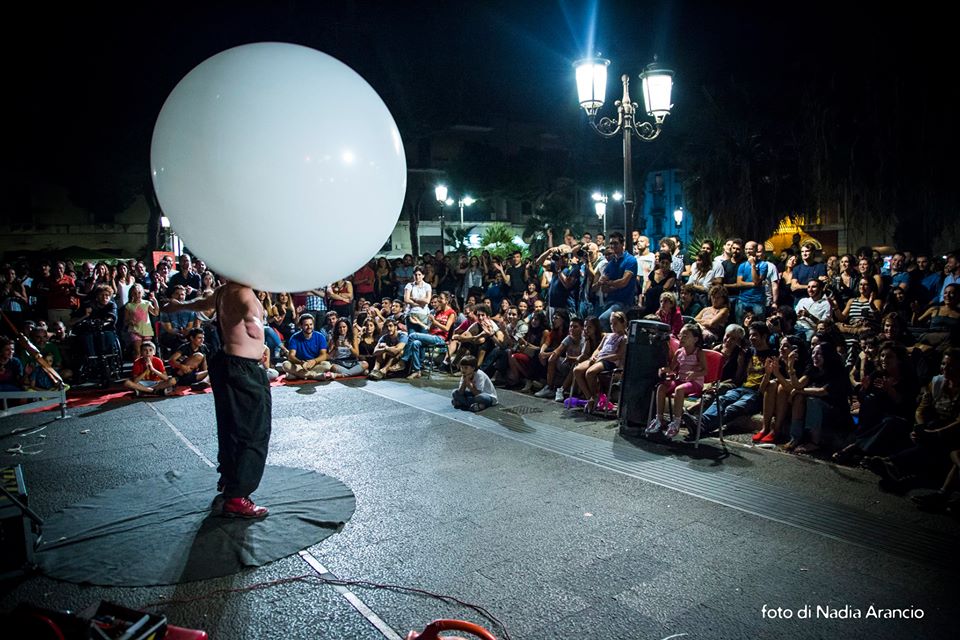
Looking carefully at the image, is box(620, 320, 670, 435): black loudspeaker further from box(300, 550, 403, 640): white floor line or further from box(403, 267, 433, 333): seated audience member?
box(403, 267, 433, 333): seated audience member

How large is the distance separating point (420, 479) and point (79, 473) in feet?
9.97

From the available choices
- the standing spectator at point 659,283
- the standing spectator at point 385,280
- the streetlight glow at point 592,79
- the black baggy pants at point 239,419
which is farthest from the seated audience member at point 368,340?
the black baggy pants at point 239,419

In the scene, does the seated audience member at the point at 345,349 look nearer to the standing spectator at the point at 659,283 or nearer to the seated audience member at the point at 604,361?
the seated audience member at the point at 604,361

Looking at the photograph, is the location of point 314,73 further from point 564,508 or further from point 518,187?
point 518,187

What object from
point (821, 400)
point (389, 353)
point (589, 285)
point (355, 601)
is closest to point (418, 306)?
point (389, 353)

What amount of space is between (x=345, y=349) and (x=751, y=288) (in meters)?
6.61

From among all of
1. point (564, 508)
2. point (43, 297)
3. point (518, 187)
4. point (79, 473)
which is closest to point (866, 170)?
point (564, 508)

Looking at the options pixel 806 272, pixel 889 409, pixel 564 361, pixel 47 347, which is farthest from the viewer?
pixel 47 347

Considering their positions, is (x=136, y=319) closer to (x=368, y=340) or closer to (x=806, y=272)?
(x=368, y=340)

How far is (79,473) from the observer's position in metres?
5.45

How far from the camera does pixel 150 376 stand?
909cm

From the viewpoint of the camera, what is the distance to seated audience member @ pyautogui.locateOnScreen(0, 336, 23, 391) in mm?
8211

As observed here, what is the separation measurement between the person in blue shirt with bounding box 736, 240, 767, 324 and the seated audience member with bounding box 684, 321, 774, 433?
5.00ft

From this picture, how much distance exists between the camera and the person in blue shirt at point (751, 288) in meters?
8.42
